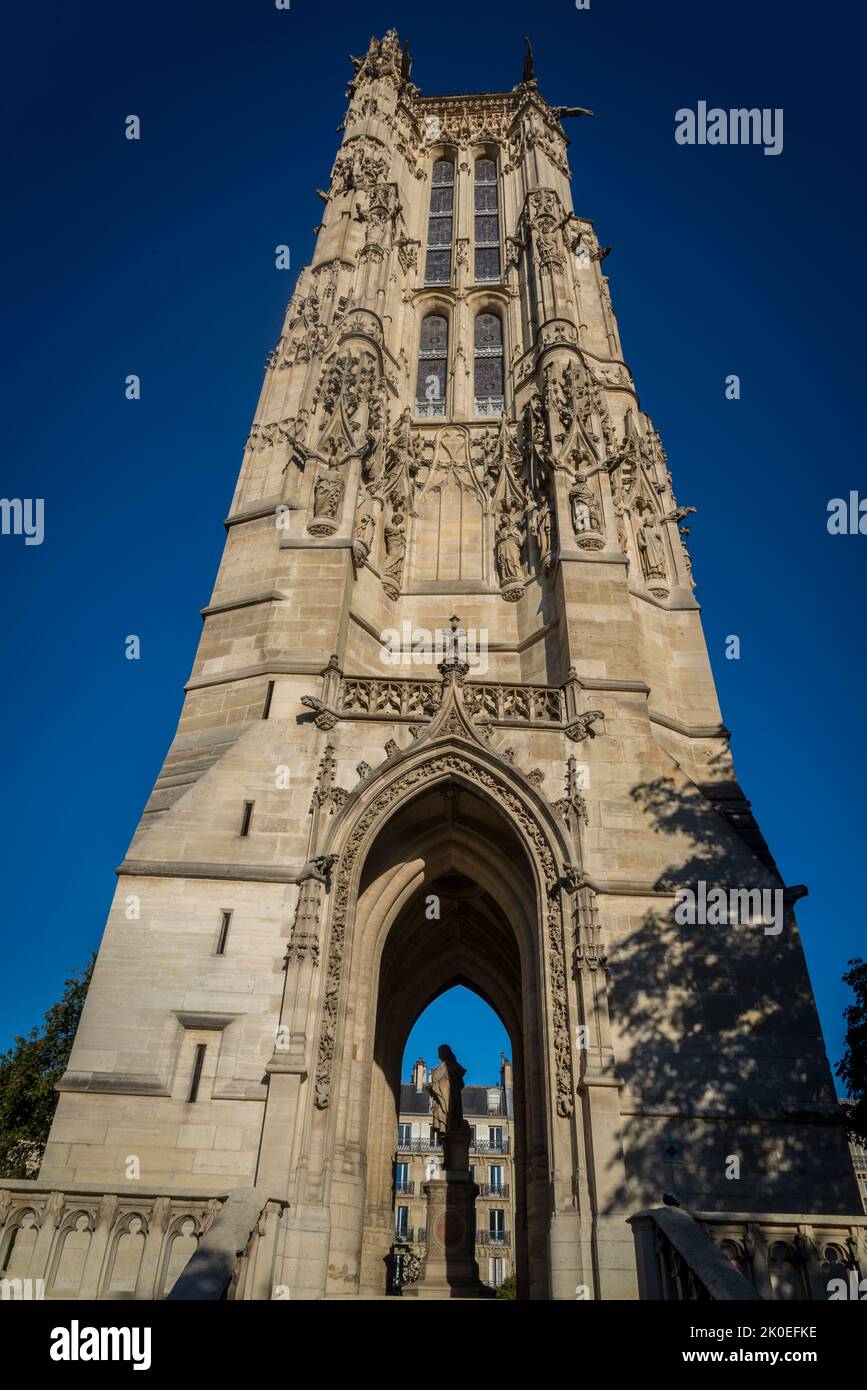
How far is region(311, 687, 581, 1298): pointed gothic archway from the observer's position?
927 cm

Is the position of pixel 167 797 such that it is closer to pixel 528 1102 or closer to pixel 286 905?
pixel 286 905

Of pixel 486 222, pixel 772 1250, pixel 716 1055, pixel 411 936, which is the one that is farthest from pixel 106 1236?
pixel 486 222

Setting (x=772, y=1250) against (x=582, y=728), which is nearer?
(x=772, y=1250)

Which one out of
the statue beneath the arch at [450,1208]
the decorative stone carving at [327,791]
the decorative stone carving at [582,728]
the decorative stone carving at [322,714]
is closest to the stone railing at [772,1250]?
the decorative stone carving at [327,791]

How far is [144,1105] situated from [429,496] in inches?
523

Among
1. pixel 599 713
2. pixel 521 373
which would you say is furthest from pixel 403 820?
pixel 521 373

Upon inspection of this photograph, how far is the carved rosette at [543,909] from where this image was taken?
938 centimetres

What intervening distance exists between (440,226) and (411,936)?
22394 millimetres

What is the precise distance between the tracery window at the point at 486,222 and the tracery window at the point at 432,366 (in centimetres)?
233

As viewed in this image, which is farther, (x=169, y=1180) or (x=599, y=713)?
(x=599, y=713)

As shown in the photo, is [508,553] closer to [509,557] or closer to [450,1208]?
[509,557]

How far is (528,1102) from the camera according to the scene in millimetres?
10133

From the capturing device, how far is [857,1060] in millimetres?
16500
